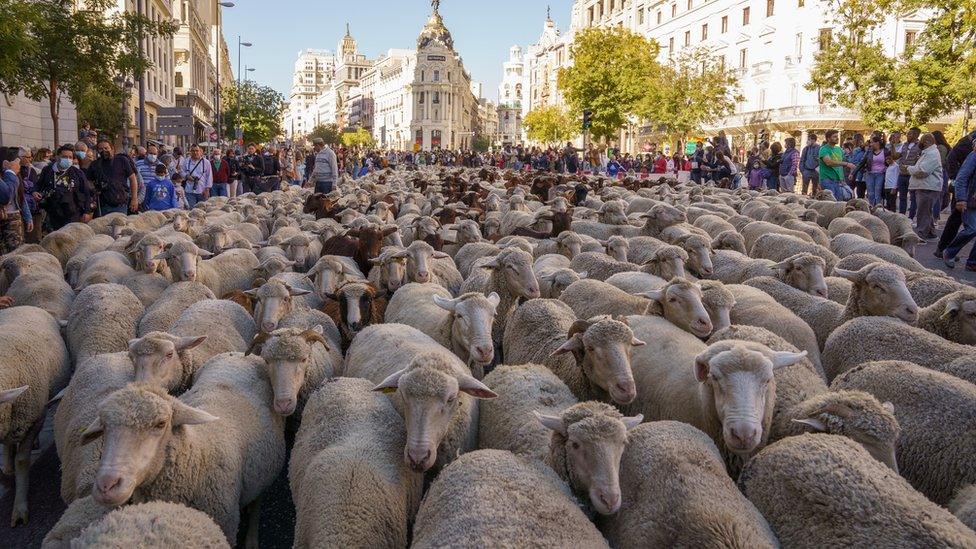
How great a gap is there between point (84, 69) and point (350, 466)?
48.0 ft

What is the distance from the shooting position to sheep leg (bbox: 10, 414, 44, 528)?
391 centimetres

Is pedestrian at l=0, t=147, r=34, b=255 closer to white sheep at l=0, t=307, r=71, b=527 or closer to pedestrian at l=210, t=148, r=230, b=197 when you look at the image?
white sheep at l=0, t=307, r=71, b=527

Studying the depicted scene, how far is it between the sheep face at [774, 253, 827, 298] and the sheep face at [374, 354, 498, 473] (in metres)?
3.73

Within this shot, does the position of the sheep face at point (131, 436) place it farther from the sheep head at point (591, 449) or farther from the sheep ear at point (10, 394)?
the sheep head at point (591, 449)

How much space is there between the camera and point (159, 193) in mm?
13336

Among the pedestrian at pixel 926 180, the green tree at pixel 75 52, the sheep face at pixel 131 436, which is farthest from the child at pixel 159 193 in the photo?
the pedestrian at pixel 926 180

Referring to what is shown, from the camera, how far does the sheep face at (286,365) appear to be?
404 centimetres

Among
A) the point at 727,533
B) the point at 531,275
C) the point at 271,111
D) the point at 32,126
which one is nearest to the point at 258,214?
the point at 531,275

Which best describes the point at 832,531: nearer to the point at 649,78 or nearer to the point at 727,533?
the point at 727,533

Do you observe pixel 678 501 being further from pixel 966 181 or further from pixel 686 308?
pixel 966 181

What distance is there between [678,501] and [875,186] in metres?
15.1

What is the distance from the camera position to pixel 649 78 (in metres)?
44.4

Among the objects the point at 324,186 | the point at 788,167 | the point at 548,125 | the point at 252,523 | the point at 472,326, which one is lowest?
the point at 252,523

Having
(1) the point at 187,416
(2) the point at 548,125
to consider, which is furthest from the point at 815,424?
(2) the point at 548,125
